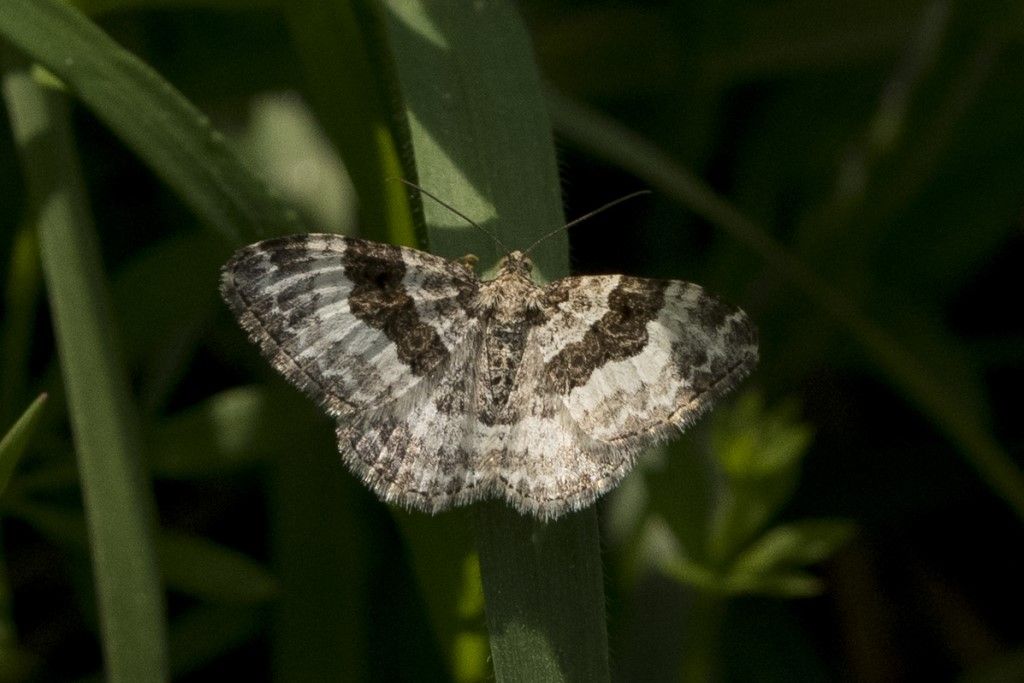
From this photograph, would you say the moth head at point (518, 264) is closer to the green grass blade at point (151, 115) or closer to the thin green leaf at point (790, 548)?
the green grass blade at point (151, 115)

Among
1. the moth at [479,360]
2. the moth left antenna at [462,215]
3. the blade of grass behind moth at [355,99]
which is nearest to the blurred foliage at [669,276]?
the blade of grass behind moth at [355,99]

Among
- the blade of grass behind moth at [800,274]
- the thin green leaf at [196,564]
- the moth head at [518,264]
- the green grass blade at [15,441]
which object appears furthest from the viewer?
the blade of grass behind moth at [800,274]

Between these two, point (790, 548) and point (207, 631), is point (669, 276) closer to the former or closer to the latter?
point (790, 548)

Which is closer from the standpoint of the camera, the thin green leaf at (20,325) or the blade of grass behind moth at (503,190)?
the blade of grass behind moth at (503,190)

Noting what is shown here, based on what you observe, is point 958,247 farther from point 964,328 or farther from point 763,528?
point 763,528

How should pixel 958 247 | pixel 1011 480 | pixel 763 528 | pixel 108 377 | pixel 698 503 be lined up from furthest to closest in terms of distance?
pixel 958 247, pixel 763 528, pixel 1011 480, pixel 698 503, pixel 108 377

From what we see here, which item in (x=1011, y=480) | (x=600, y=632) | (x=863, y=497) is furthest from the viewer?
(x=863, y=497)

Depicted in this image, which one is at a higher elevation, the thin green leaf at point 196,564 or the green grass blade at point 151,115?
the green grass blade at point 151,115

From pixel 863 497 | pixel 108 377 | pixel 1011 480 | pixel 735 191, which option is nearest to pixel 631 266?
pixel 735 191
